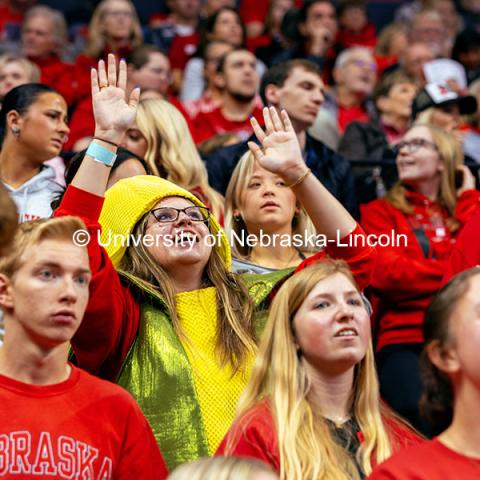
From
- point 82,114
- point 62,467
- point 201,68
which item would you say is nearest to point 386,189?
point 82,114

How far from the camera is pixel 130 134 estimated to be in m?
6.56

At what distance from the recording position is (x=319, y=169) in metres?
6.96

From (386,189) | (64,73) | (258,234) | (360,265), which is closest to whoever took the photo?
(360,265)

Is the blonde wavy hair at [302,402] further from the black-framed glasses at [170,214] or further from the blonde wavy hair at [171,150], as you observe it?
the blonde wavy hair at [171,150]

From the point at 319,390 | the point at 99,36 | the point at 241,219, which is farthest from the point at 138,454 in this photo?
the point at 99,36

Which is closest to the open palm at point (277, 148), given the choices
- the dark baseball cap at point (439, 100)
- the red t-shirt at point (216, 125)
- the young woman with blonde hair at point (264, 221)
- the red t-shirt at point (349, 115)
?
the young woman with blonde hair at point (264, 221)

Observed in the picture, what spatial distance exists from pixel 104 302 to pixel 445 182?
3.00 meters

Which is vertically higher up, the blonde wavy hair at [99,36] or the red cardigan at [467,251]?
the blonde wavy hair at [99,36]

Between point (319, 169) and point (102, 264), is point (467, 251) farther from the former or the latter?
point (319, 169)

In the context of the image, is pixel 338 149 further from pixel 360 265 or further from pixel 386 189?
pixel 360 265

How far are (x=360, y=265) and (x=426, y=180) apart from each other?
7.74ft

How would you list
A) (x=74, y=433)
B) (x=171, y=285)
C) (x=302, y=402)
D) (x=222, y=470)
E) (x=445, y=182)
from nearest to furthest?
1. (x=222, y=470)
2. (x=74, y=433)
3. (x=302, y=402)
4. (x=171, y=285)
5. (x=445, y=182)

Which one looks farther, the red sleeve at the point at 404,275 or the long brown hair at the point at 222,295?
the red sleeve at the point at 404,275

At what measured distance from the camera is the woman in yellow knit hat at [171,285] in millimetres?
4379
